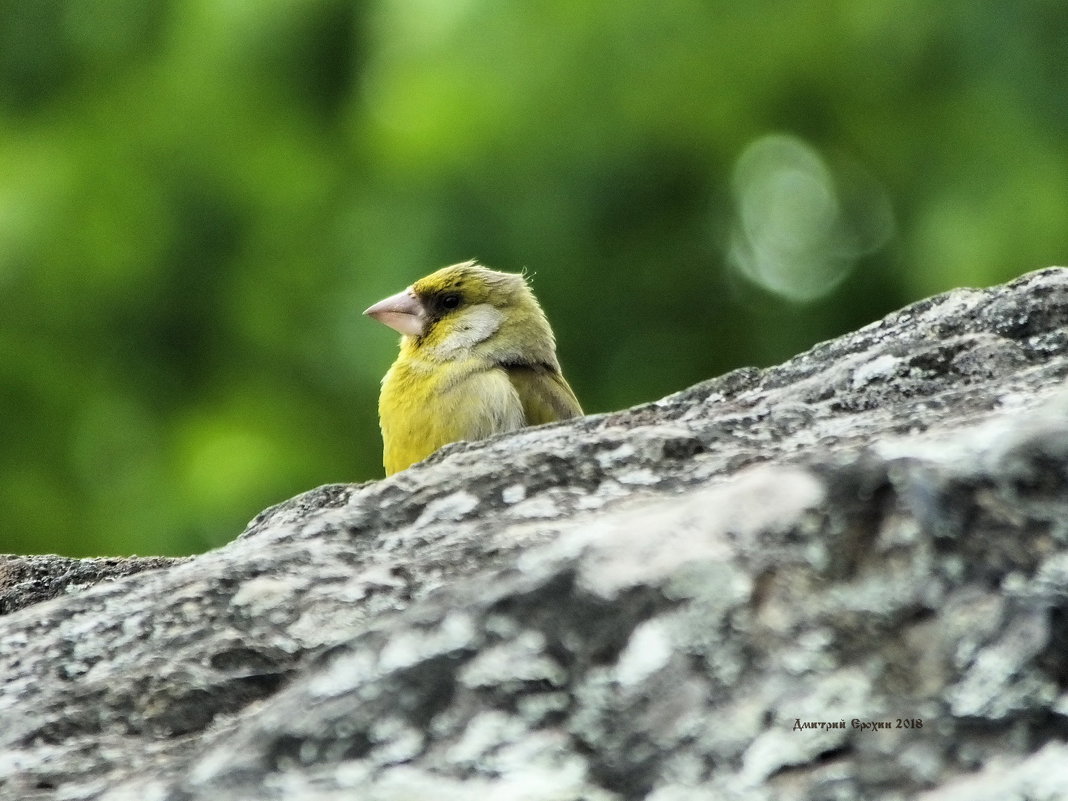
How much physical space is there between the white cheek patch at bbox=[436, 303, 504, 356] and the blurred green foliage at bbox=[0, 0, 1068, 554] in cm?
277

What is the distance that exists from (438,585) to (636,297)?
780cm

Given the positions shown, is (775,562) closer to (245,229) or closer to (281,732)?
(281,732)

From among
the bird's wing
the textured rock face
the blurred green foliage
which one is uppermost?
the blurred green foliage

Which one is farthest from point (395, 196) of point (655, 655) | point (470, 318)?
point (655, 655)

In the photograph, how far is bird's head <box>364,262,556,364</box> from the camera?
591 centimetres

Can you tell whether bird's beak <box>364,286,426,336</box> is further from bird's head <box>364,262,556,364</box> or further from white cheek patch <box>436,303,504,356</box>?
white cheek patch <box>436,303,504,356</box>

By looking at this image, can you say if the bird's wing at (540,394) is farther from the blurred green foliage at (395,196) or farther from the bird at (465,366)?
the blurred green foliage at (395,196)

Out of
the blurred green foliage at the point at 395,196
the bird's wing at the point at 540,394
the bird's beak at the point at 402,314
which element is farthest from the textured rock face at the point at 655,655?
the blurred green foliage at the point at 395,196

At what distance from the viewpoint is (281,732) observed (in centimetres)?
208

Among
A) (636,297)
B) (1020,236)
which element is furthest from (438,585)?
(636,297)

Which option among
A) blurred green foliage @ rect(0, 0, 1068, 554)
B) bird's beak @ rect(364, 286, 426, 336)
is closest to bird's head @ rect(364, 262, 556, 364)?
bird's beak @ rect(364, 286, 426, 336)

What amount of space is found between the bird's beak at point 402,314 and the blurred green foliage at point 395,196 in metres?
2.81

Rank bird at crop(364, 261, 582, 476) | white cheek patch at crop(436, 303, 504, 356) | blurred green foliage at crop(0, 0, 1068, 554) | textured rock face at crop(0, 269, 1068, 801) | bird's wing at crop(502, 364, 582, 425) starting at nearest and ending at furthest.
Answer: textured rock face at crop(0, 269, 1068, 801)
bird at crop(364, 261, 582, 476)
bird's wing at crop(502, 364, 582, 425)
white cheek patch at crop(436, 303, 504, 356)
blurred green foliage at crop(0, 0, 1068, 554)

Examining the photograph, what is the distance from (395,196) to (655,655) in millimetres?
7906
